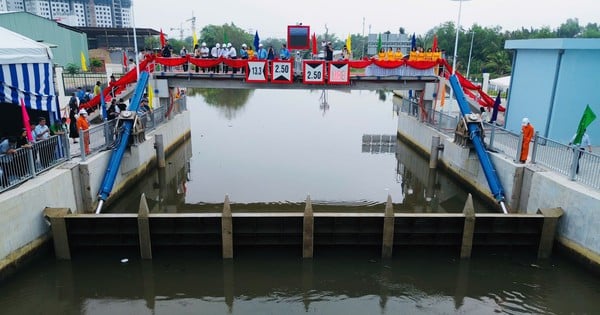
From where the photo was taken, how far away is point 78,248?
1102 centimetres

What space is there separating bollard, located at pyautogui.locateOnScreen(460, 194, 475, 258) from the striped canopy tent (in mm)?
12176

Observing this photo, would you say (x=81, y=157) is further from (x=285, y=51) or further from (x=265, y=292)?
(x=285, y=51)

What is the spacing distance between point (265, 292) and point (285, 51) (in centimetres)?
1380

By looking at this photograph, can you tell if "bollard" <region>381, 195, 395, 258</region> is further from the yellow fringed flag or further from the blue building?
the yellow fringed flag

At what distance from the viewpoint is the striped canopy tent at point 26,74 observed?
10.2 metres

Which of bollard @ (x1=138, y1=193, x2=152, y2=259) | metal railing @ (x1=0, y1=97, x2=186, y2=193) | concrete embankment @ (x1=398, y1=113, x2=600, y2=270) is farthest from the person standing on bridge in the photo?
metal railing @ (x1=0, y1=97, x2=186, y2=193)

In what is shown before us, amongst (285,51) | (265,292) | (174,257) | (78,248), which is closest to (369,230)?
(265,292)

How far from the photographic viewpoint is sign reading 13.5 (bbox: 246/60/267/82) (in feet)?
58.5

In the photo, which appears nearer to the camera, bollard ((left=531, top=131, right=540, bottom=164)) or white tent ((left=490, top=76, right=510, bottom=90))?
bollard ((left=531, top=131, right=540, bottom=164))

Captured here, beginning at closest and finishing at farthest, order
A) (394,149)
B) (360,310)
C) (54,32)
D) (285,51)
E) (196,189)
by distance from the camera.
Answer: (360,310) < (196,189) < (285,51) < (394,149) < (54,32)

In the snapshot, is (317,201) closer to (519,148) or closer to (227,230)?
(227,230)

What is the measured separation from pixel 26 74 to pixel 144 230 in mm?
5465

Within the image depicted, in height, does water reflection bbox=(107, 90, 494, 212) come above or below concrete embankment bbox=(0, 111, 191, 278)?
below

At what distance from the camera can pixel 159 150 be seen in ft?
59.4
